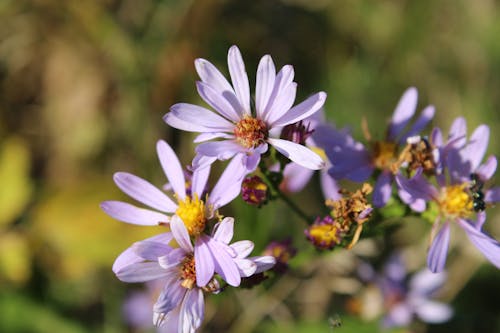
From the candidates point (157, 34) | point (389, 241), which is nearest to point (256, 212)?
point (389, 241)

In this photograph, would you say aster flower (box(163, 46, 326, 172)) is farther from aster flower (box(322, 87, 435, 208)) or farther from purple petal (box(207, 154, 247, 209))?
aster flower (box(322, 87, 435, 208))

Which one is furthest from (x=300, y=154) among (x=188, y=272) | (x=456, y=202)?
(x=456, y=202)

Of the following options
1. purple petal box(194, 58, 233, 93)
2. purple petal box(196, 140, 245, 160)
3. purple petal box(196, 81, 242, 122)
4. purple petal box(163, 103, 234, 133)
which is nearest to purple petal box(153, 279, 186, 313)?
purple petal box(196, 140, 245, 160)

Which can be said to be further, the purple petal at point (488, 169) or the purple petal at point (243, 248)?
the purple petal at point (488, 169)

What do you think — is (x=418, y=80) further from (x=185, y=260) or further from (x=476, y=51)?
(x=185, y=260)

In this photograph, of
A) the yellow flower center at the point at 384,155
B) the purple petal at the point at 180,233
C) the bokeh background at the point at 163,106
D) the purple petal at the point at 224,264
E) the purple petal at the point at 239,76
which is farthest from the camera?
the bokeh background at the point at 163,106

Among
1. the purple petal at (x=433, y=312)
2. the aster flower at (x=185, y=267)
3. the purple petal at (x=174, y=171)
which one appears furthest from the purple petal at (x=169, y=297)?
the purple petal at (x=433, y=312)

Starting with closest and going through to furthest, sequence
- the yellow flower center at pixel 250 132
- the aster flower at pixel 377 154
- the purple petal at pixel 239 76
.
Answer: the purple petal at pixel 239 76
the yellow flower center at pixel 250 132
the aster flower at pixel 377 154

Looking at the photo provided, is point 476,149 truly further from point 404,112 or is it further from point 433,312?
point 433,312

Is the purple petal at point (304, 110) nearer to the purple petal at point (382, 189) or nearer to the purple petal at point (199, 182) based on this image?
the purple petal at point (199, 182)
